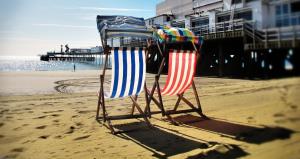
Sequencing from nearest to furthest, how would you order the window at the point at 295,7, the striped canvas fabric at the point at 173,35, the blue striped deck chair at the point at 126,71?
the window at the point at 295,7, the striped canvas fabric at the point at 173,35, the blue striped deck chair at the point at 126,71

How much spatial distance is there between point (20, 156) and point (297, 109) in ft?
10.7

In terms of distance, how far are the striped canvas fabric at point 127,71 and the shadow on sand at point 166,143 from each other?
638mm

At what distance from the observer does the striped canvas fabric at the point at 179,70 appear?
4.59 m

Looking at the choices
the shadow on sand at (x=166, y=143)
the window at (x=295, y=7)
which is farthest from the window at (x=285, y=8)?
the shadow on sand at (x=166, y=143)

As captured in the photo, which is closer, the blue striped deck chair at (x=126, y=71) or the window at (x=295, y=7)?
the window at (x=295, y=7)

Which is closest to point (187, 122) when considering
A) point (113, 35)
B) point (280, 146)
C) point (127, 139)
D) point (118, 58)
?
point (127, 139)

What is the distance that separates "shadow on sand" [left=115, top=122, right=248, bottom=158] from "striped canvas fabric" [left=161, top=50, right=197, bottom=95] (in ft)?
2.51

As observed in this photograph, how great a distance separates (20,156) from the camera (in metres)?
3.21

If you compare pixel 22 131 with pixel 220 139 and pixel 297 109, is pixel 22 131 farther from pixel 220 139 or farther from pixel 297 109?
pixel 297 109

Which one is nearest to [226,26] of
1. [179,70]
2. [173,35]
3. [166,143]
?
[173,35]

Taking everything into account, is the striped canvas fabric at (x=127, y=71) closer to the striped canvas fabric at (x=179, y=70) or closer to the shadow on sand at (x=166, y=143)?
the striped canvas fabric at (x=179, y=70)

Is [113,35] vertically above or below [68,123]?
above

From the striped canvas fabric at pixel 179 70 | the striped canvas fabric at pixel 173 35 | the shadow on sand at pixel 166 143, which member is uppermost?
the striped canvas fabric at pixel 173 35

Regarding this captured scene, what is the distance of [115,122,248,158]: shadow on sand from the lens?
2924mm
